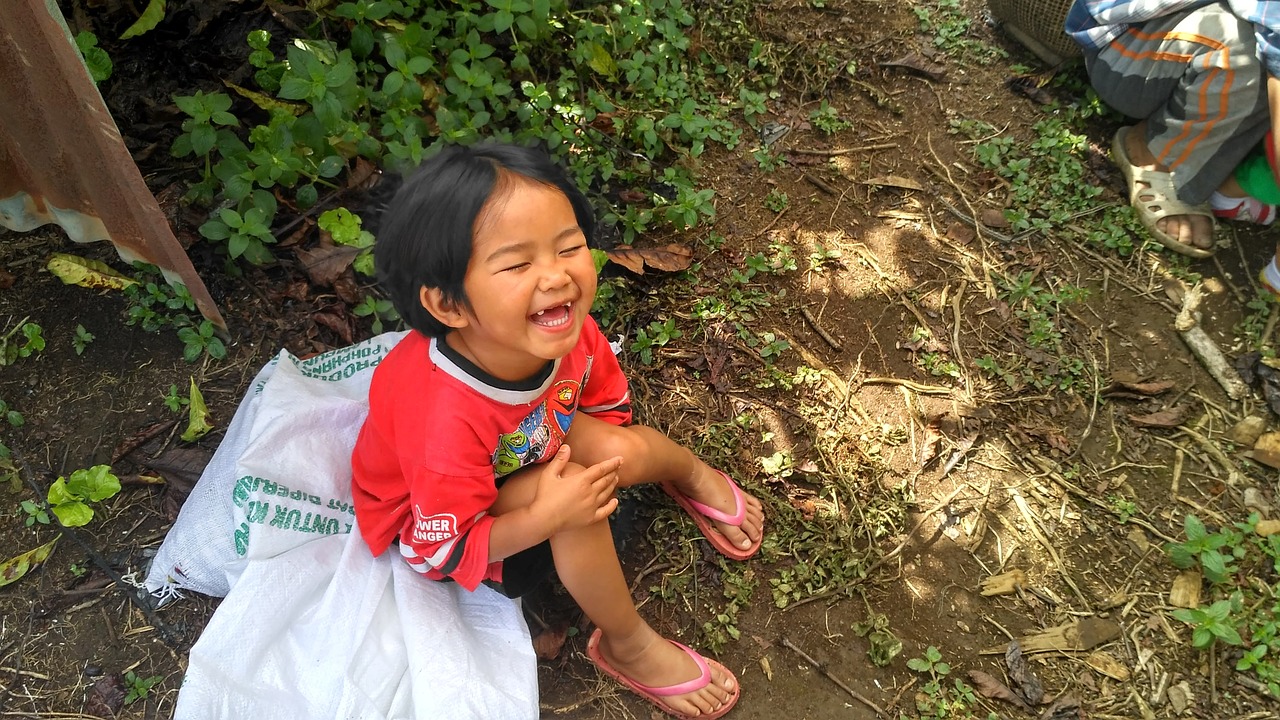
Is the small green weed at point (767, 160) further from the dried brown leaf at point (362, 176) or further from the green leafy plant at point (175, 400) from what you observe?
the green leafy plant at point (175, 400)

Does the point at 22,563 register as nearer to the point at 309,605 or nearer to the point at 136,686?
the point at 136,686

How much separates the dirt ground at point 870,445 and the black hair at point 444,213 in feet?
3.41

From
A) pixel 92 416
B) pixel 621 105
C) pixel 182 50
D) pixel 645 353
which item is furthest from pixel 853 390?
pixel 182 50

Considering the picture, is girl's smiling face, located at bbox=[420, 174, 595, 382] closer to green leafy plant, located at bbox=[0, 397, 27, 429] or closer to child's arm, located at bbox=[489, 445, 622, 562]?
child's arm, located at bbox=[489, 445, 622, 562]

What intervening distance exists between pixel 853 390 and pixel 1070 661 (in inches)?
40.8

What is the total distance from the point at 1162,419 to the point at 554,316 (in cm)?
229

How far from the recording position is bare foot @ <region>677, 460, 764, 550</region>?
2494mm

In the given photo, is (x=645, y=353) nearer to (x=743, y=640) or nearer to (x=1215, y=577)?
(x=743, y=640)

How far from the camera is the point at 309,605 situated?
2.19 m

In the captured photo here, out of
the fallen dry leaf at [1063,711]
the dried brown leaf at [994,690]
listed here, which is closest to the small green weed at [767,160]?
the dried brown leaf at [994,690]

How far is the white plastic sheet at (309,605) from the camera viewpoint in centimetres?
202

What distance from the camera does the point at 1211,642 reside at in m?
2.40

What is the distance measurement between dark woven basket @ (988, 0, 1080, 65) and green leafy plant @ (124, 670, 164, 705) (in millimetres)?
4206

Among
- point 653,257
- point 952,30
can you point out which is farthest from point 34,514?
point 952,30
